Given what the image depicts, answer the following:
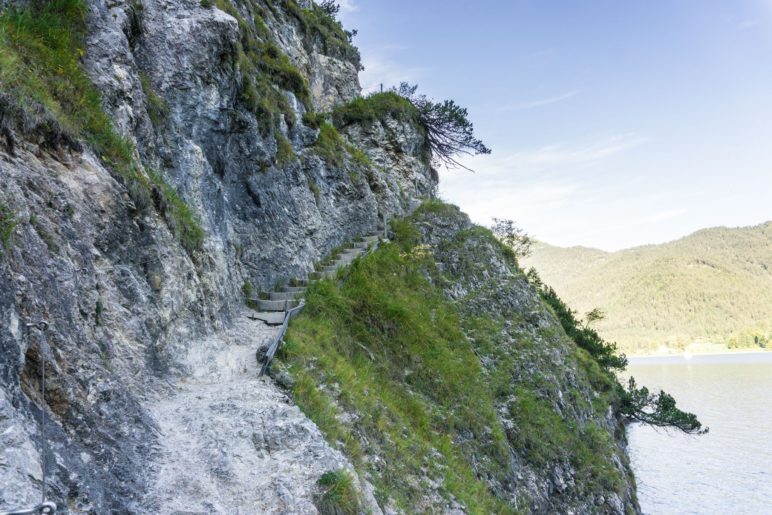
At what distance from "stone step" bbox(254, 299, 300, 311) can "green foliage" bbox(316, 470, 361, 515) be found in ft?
20.8

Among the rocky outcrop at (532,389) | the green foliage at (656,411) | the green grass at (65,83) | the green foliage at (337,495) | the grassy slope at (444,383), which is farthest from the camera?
the green foliage at (656,411)

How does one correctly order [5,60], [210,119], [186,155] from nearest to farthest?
[5,60]
[186,155]
[210,119]

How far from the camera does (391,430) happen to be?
893cm

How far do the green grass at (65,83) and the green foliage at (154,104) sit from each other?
1987 millimetres

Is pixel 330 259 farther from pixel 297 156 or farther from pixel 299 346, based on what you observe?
pixel 299 346

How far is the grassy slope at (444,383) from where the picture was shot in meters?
8.38

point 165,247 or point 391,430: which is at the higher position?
point 165,247

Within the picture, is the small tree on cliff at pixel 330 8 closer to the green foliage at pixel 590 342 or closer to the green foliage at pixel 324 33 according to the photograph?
the green foliage at pixel 324 33

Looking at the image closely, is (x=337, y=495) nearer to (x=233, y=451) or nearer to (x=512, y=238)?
(x=233, y=451)

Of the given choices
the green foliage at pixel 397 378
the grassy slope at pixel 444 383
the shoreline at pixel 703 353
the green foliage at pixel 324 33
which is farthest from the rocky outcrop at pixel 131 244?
the shoreline at pixel 703 353

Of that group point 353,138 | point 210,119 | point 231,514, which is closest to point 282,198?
point 210,119

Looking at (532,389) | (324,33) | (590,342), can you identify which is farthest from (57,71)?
(590,342)

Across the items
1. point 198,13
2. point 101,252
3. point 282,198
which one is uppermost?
point 198,13

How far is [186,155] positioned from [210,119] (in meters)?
1.62
